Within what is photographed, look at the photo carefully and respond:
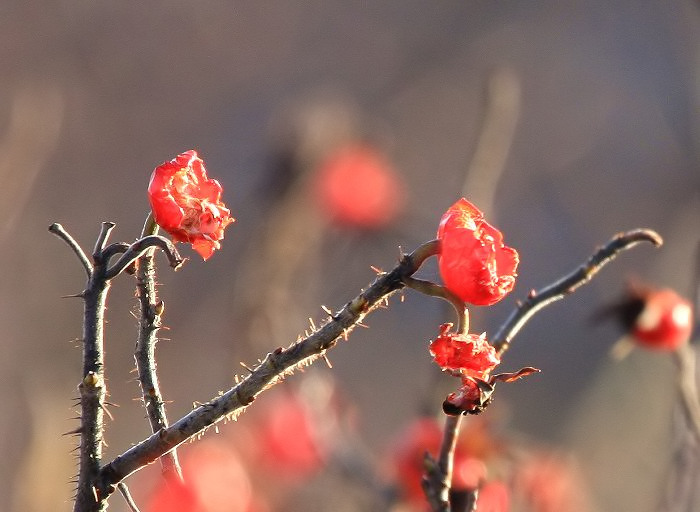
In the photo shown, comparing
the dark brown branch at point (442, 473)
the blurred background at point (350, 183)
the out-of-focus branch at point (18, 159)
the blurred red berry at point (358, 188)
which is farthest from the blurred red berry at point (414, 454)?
the blurred red berry at point (358, 188)

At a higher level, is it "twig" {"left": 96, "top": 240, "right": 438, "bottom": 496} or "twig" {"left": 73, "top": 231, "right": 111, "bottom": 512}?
"twig" {"left": 73, "top": 231, "right": 111, "bottom": 512}

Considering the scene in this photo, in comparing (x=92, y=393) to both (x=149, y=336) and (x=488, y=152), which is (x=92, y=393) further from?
(x=488, y=152)

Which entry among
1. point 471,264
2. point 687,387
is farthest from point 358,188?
point 471,264

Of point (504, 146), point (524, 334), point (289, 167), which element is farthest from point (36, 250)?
point (524, 334)

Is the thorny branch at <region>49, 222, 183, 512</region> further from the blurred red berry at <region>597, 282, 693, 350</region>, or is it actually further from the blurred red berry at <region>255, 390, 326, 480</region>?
the blurred red berry at <region>255, 390, 326, 480</region>

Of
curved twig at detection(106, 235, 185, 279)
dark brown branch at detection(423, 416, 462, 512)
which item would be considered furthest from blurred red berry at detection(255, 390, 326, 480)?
curved twig at detection(106, 235, 185, 279)
